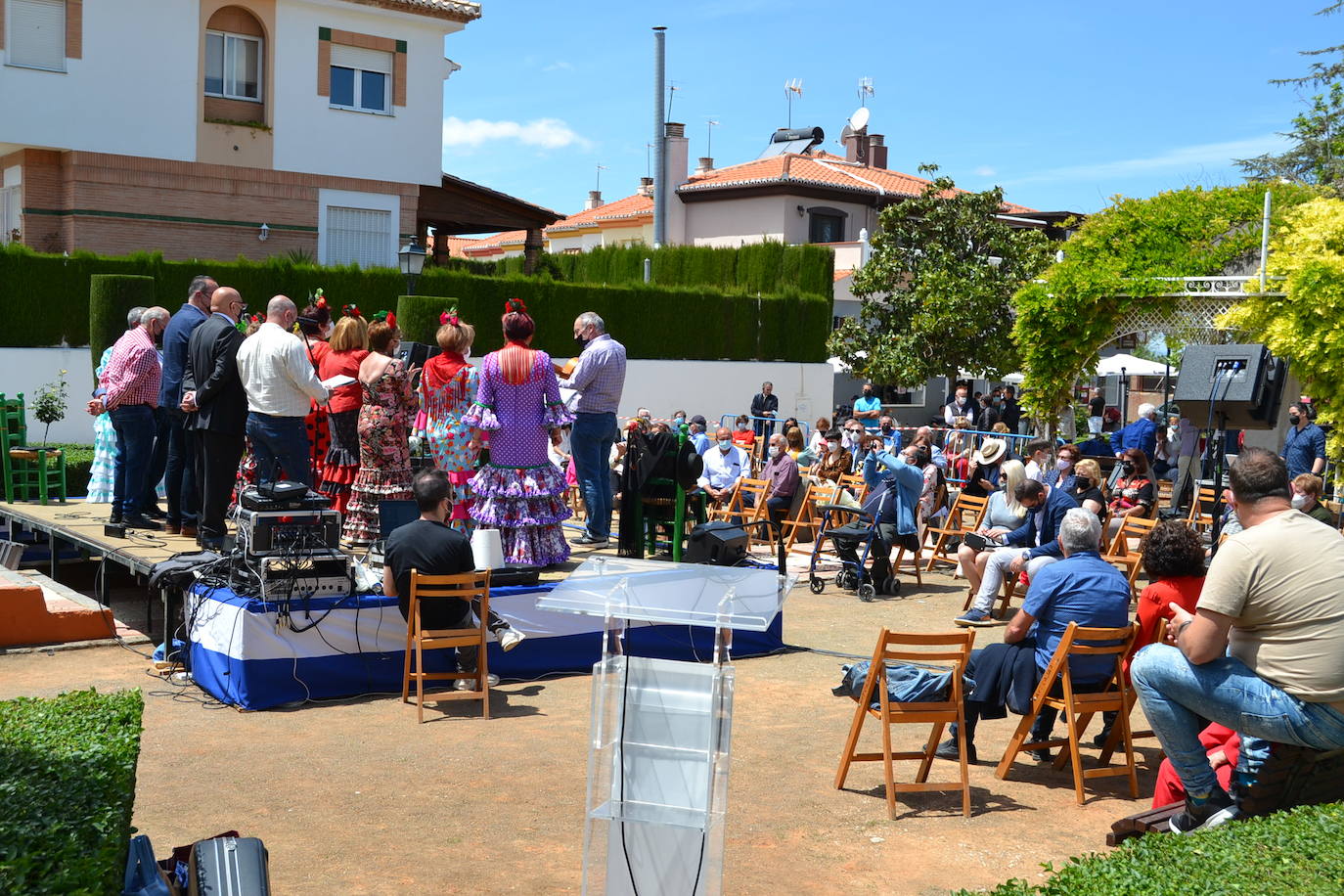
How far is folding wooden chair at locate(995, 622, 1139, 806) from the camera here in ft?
18.8

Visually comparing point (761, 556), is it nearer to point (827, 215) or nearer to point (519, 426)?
point (519, 426)

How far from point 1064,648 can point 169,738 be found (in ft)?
14.2

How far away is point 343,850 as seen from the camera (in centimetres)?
496

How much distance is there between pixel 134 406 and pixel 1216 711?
7.27 meters

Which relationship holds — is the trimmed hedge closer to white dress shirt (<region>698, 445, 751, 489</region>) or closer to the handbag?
white dress shirt (<region>698, 445, 751, 489</region>)

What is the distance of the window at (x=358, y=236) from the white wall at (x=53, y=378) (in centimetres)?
655

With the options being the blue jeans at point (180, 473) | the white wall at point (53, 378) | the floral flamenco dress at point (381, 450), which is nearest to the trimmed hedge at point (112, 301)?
the white wall at point (53, 378)

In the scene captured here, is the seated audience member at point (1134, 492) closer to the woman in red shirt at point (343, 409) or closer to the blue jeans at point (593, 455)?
A: the blue jeans at point (593, 455)

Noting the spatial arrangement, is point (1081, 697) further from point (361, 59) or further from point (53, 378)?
point (361, 59)

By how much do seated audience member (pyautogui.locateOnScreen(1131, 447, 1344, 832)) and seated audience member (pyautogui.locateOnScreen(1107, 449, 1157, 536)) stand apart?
22.5ft

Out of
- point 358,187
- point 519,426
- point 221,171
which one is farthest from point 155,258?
point 519,426

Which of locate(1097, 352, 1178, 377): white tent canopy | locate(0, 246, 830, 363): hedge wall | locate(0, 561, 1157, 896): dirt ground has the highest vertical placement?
locate(0, 246, 830, 363): hedge wall

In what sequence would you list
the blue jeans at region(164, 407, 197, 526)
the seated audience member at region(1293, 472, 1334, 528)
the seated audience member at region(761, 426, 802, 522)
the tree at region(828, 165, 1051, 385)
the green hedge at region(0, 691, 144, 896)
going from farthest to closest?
the tree at region(828, 165, 1051, 385) < the seated audience member at region(761, 426, 802, 522) < the seated audience member at region(1293, 472, 1334, 528) < the blue jeans at region(164, 407, 197, 526) < the green hedge at region(0, 691, 144, 896)

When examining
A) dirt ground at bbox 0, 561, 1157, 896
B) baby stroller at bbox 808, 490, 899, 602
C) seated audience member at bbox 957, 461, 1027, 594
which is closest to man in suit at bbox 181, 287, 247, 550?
dirt ground at bbox 0, 561, 1157, 896
